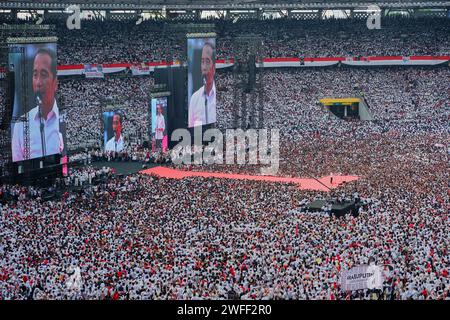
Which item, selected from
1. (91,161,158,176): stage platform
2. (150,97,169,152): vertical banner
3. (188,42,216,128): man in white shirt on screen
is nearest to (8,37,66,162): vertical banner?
(91,161,158,176): stage platform

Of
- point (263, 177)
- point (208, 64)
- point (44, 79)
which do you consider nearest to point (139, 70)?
point (208, 64)

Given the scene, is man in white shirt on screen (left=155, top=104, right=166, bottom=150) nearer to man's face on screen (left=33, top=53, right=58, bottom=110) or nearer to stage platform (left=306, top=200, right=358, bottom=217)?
man's face on screen (left=33, top=53, right=58, bottom=110)

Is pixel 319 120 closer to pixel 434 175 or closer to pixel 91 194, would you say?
pixel 434 175

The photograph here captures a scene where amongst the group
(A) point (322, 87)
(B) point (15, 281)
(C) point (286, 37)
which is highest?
(C) point (286, 37)

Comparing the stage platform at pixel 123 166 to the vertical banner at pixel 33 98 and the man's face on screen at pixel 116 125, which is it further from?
the vertical banner at pixel 33 98

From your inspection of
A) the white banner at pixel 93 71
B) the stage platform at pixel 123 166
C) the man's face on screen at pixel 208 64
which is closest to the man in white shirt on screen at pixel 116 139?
the stage platform at pixel 123 166
